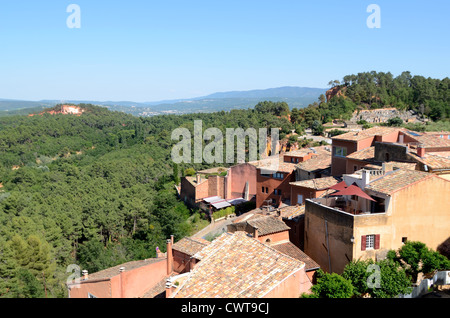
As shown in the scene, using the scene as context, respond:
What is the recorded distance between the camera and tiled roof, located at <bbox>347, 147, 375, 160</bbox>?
18391mm

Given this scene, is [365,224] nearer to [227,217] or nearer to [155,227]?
[227,217]

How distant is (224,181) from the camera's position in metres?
30.9

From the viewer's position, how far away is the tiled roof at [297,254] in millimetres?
13297

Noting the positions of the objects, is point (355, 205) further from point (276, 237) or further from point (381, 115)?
point (381, 115)

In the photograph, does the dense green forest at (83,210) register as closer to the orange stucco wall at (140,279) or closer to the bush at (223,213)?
the bush at (223,213)

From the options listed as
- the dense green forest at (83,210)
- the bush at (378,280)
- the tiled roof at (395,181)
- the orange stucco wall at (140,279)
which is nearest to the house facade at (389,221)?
the tiled roof at (395,181)

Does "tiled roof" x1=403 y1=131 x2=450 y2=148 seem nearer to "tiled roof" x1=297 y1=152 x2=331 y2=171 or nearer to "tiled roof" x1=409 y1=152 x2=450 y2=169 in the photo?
"tiled roof" x1=409 y1=152 x2=450 y2=169

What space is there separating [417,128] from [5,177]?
149 ft

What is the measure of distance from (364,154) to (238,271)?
11.7 m

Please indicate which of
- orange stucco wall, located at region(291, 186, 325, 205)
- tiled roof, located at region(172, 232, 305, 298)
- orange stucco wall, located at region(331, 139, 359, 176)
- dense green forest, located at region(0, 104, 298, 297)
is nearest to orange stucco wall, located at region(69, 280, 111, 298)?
dense green forest, located at region(0, 104, 298, 297)

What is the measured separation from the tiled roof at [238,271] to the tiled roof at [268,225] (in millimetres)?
3896
